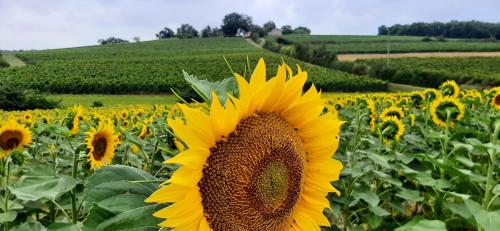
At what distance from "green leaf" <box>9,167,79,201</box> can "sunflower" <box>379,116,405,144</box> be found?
2.49 metres

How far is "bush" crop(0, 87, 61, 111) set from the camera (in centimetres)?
2395

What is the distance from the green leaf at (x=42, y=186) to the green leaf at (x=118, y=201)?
0.61 m

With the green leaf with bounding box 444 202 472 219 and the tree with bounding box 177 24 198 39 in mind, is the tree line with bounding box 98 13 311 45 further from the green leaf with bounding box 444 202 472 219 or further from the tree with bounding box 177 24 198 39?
the green leaf with bounding box 444 202 472 219

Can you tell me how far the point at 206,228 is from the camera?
3.57ft

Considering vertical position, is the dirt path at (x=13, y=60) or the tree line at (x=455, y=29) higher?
the tree line at (x=455, y=29)

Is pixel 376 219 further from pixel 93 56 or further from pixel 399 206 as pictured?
pixel 93 56

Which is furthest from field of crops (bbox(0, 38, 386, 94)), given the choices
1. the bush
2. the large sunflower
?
the large sunflower

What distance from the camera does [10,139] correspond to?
3.02m

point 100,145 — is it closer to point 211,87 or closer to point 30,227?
point 30,227

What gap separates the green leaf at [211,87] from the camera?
114 cm

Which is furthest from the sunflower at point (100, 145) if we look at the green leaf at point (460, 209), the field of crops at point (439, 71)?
the field of crops at point (439, 71)

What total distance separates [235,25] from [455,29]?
37.9 metres

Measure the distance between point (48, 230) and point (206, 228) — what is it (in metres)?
0.83

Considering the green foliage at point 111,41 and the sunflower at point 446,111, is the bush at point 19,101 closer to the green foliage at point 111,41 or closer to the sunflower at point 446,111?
the sunflower at point 446,111
